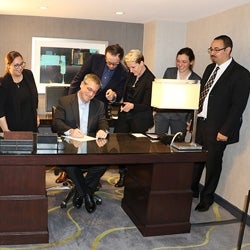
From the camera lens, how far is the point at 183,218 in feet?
9.91

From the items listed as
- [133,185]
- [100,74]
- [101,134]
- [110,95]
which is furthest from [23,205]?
[100,74]

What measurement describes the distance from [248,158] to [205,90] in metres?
0.77

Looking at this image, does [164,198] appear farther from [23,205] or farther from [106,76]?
[106,76]

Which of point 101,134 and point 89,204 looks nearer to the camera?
point 101,134

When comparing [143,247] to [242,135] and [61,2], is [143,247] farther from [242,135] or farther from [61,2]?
[61,2]

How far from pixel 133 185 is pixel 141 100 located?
910mm

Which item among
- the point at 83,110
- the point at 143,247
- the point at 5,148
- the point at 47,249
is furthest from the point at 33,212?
the point at 83,110

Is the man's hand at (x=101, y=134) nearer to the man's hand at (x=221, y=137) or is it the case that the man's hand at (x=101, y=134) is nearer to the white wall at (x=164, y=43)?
the man's hand at (x=221, y=137)

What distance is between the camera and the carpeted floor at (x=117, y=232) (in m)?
2.77

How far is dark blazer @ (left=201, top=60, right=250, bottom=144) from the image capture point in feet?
10.5

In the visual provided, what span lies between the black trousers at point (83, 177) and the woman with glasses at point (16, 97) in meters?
0.65

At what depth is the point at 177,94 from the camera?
281cm

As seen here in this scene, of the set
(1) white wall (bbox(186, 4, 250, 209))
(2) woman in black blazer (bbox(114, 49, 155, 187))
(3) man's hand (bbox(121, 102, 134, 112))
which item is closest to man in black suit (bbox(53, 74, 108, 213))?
(3) man's hand (bbox(121, 102, 134, 112))

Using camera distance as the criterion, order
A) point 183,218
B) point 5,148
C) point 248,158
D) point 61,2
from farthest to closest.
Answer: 1. point 61,2
2. point 248,158
3. point 183,218
4. point 5,148
